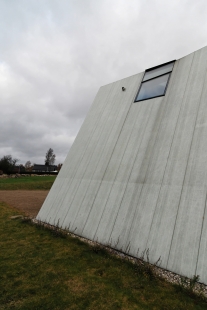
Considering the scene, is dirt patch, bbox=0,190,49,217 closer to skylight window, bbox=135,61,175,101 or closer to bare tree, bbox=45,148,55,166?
skylight window, bbox=135,61,175,101

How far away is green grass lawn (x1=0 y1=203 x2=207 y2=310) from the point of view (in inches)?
101

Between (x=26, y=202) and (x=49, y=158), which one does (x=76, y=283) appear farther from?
(x=49, y=158)

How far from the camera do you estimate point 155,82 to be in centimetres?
645

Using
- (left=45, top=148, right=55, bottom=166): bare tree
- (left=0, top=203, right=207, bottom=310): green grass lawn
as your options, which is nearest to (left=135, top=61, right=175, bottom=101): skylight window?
(left=0, top=203, right=207, bottom=310): green grass lawn

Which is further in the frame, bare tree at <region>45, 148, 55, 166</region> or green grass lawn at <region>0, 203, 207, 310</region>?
bare tree at <region>45, 148, 55, 166</region>

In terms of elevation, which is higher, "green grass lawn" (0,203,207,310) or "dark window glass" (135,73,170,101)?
"dark window glass" (135,73,170,101)

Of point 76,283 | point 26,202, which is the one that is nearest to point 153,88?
point 76,283

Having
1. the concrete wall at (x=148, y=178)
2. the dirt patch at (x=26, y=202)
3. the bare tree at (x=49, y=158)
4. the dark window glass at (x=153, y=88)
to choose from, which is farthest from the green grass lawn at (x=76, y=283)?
the bare tree at (x=49, y=158)

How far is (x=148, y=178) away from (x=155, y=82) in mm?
3670

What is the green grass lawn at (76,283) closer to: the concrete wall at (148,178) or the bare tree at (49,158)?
the concrete wall at (148,178)

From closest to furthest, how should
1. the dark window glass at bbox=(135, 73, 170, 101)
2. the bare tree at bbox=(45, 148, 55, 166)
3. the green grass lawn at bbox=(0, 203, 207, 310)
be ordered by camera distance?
the green grass lawn at bbox=(0, 203, 207, 310), the dark window glass at bbox=(135, 73, 170, 101), the bare tree at bbox=(45, 148, 55, 166)

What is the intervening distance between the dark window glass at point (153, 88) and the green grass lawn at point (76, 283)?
15.7 feet

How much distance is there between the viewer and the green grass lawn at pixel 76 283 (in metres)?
2.56

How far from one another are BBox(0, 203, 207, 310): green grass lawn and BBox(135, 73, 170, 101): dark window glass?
15.7ft
